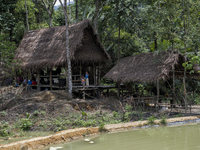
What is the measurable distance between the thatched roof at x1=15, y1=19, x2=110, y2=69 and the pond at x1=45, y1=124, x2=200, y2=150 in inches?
269

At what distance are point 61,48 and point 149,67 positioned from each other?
5.92 m

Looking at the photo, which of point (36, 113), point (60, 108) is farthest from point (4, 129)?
point (60, 108)

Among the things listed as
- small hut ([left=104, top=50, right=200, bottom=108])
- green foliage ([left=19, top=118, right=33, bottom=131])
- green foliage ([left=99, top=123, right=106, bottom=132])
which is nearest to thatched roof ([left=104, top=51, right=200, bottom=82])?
small hut ([left=104, top=50, right=200, bottom=108])

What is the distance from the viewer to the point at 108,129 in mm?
7574

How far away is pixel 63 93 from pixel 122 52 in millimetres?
6342

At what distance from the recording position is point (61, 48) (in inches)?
559

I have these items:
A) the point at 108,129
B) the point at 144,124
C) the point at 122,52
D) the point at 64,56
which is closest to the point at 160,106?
the point at 144,124

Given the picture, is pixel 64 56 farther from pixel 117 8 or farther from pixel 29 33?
pixel 29 33

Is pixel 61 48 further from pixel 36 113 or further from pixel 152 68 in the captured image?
pixel 152 68

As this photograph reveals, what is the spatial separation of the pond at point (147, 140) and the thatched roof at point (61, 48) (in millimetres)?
6824

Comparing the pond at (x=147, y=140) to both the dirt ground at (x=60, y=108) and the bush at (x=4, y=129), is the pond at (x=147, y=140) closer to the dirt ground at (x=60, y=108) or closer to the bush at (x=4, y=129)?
the dirt ground at (x=60, y=108)

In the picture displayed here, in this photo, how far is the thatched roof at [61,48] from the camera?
13.6 metres

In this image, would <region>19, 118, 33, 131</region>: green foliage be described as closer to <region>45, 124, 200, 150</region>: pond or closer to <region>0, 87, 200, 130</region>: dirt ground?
<region>0, 87, 200, 130</region>: dirt ground

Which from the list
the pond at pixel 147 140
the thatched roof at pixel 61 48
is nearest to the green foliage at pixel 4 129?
the pond at pixel 147 140
